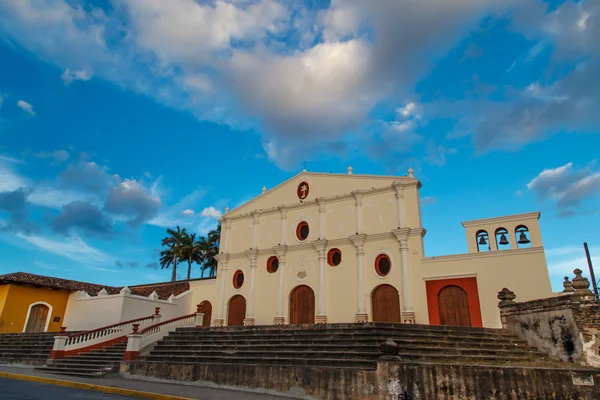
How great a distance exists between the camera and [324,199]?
70.8ft

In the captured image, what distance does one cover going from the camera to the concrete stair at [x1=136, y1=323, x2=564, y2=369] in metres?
10.1

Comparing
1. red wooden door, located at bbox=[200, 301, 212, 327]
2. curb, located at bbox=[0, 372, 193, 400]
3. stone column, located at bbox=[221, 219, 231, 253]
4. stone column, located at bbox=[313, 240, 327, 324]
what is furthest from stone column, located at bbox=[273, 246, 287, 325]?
curb, located at bbox=[0, 372, 193, 400]

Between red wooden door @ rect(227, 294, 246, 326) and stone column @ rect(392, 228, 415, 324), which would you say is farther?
red wooden door @ rect(227, 294, 246, 326)

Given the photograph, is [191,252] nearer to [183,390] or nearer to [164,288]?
[164,288]

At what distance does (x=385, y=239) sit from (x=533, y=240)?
20.9ft

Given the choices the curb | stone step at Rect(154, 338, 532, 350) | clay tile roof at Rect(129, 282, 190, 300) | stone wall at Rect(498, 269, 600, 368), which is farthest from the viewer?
clay tile roof at Rect(129, 282, 190, 300)

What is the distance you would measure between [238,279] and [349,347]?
13.4 meters

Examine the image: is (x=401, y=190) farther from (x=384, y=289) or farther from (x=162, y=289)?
(x=162, y=289)

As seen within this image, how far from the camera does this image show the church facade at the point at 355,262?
53.9 ft

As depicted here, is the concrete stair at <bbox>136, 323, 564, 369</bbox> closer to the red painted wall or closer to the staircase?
the red painted wall

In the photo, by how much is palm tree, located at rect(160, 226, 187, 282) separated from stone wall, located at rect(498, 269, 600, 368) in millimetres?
40324

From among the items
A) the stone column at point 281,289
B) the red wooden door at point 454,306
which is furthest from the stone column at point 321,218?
the red wooden door at point 454,306

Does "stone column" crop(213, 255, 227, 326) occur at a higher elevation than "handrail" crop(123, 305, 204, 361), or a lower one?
higher

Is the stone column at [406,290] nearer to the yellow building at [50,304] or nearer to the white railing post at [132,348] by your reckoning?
the white railing post at [132,348]
